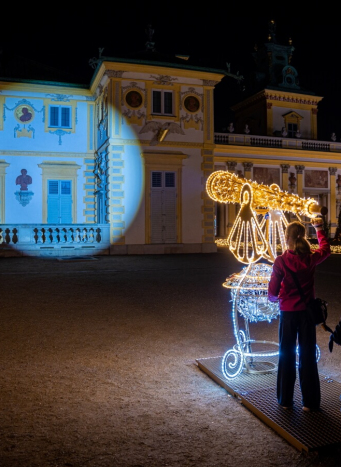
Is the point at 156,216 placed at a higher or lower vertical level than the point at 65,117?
lower

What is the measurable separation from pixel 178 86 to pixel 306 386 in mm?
19983

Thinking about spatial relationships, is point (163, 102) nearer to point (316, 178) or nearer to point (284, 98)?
point (316, 178)

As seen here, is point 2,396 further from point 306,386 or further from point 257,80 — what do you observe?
point 257,80

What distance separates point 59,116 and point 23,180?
12.6 feet

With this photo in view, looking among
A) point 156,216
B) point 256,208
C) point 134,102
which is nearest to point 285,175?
point 156,216

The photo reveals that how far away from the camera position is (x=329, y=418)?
12.3 ft

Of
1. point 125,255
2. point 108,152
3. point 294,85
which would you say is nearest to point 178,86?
point 108,152

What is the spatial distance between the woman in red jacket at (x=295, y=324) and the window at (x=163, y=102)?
18846 millimetres

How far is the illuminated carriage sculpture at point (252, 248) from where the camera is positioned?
491 centimetres

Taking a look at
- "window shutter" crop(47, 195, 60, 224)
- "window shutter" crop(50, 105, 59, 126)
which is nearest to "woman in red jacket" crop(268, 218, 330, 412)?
"window shutter" crop(47, 195, 60, 224)

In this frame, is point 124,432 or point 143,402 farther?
point 143,402

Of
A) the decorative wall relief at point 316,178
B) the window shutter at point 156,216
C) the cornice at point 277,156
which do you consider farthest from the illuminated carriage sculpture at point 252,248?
the decorative wall relief at point 316,178

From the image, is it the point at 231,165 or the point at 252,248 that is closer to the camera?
the point at 252,248

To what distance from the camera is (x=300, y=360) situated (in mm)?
3922
